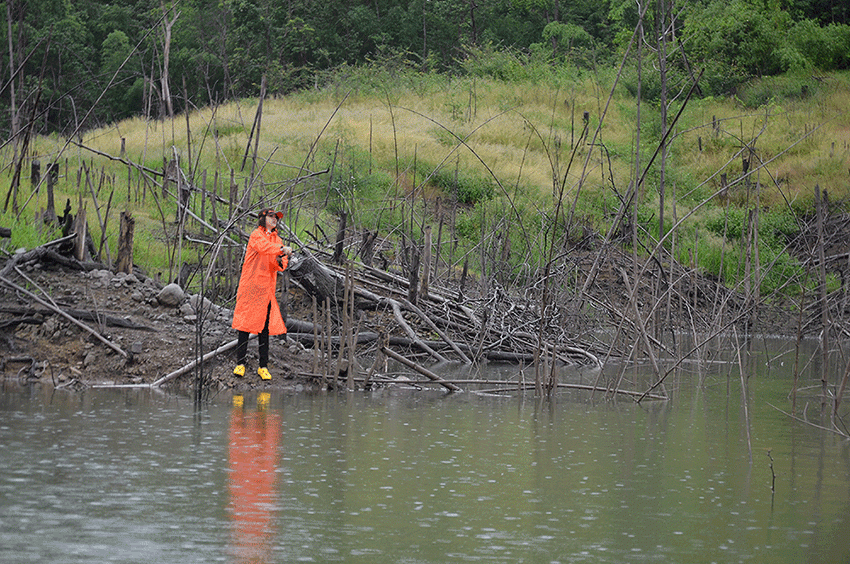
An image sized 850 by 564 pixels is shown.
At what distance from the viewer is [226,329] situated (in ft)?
Answer: 34.1

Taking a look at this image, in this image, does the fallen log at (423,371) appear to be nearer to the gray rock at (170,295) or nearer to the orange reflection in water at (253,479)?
the orange reflection in water at (253,479)

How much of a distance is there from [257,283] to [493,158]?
16.2m

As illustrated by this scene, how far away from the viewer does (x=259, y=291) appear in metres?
9.38

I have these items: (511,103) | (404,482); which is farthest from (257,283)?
(511,103)

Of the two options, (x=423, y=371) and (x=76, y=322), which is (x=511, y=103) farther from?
(x=76, y=322)

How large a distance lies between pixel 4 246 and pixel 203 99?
1588 inches

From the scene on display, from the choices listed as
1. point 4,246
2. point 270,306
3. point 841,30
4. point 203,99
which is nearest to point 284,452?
point 270,306

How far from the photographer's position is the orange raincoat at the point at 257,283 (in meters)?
9.32

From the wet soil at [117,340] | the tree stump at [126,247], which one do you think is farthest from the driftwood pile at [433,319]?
the tree stump at [126,247]

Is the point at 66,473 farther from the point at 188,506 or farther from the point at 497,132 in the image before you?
the point at 497,132

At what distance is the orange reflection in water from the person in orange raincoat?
45.9 inches

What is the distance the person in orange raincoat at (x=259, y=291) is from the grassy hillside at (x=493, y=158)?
526 centimetres

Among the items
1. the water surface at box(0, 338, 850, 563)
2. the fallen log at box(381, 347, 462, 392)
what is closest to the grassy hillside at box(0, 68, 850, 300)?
the fallen log at box(381, 347, 462, 392)

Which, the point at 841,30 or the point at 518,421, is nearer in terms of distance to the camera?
the point at 518,421
